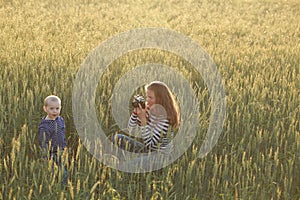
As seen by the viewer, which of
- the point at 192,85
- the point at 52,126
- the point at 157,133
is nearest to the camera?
the point at 52,126

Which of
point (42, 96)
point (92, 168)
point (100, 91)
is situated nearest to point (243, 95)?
point (100, 91)

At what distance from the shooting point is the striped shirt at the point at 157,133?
3.41 metres

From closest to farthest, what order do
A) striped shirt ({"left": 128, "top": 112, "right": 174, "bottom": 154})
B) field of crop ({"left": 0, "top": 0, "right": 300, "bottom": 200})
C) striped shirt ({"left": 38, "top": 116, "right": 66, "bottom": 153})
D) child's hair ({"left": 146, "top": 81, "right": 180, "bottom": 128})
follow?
field of crop ({"left": 0, "top": 0, "right": 300, "bottom": 200})
striped shirt ({"left": 38, "top": 116, "right": 66, "bottom": 153})
striped shirt ({"left": 128, "top": 112, "right": 174, "bottom": 154})
child's hair ({"left": 146, "top": 81, "right": 180, "bottom": 128})

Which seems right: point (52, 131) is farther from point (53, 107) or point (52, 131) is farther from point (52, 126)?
point (53, 107)

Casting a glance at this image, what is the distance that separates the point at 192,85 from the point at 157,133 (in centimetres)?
187

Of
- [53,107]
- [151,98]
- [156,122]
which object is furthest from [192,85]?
[53,107]

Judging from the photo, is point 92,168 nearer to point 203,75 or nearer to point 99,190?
point 99,190

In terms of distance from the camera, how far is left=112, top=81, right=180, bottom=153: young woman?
347 cm

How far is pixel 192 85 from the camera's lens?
526 centimetres

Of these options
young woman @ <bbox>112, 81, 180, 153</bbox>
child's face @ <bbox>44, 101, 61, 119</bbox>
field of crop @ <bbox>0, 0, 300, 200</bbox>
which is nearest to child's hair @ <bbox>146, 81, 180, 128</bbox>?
young woman @ <bbox>112, 81, 180, 153</bbox>

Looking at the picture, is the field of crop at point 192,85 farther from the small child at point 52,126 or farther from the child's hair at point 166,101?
the child's hair at point 166,101

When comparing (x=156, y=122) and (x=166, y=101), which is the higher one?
(x=166, y=101)

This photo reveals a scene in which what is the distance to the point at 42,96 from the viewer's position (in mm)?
4141

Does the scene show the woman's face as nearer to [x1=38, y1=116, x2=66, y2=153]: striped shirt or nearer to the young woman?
the young woman
